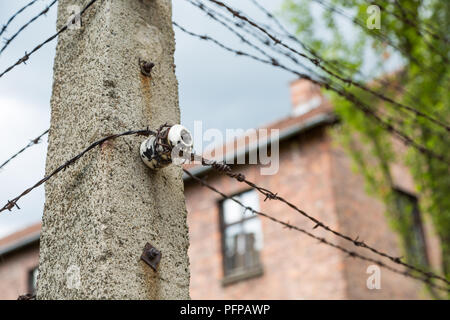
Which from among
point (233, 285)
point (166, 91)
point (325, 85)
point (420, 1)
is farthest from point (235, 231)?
point (166, 91)

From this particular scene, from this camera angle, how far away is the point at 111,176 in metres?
2.51

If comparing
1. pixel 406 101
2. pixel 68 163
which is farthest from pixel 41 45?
pixel 406 101

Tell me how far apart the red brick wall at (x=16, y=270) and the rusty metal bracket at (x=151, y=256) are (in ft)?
45.3

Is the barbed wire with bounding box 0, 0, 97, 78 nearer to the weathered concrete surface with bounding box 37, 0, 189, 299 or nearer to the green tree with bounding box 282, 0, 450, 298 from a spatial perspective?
the weathered concrete surface with bounding box 37, 0, 189, 299

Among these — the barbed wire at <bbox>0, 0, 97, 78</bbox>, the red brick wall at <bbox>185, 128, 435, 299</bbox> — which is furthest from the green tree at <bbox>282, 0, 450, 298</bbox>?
the barbed wire at <bbox>0, 0, 97, 78</bbox>

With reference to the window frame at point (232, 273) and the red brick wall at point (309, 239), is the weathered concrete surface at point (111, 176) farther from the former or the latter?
the window frame at point (232, 273)

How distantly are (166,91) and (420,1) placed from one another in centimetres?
884

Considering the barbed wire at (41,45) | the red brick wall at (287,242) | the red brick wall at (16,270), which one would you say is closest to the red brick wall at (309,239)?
the red brick wall at (287,242)

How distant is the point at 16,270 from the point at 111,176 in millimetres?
14700

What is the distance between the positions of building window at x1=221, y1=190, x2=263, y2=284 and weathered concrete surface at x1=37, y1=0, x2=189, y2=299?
9.76 metres

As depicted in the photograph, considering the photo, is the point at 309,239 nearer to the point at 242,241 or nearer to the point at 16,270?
the point at 242,241

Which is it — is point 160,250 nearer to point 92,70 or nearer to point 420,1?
point 92,70

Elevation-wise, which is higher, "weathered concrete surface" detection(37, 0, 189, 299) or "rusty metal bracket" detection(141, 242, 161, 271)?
"weathered concrete surface" detection(37, 0, 189, 299)

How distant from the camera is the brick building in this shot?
11930 millimetres
